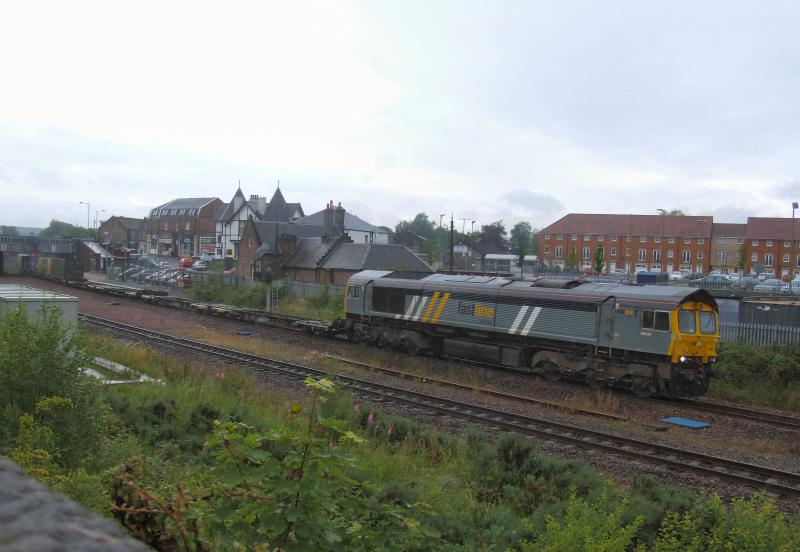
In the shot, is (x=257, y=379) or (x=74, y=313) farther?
(x=257, y=379)

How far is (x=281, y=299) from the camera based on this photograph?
44375 millimetres

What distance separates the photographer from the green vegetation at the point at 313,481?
4523 mm

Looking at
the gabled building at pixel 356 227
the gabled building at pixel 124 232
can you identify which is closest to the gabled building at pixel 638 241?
the gabled building at pixel 356 227

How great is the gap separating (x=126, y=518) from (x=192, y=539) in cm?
37

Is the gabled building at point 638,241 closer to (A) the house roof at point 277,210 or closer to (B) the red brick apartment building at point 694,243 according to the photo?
(B) the red brick apartment building at point 694,243

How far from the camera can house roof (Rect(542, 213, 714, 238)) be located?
7650cm

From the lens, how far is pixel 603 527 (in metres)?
6.96

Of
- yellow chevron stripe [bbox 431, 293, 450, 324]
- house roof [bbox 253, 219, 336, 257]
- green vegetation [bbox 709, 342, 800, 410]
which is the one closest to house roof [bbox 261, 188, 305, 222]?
house roof [bbox 253, 219, 336, 257]

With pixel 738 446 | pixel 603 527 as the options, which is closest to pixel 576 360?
pixel 738 446

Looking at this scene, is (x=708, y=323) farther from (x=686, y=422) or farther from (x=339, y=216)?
(x=339, y=216)

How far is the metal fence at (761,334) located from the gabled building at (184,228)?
90.9 metres

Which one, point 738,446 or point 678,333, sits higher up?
point 678,333

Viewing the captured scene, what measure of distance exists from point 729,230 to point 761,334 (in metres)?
61.8

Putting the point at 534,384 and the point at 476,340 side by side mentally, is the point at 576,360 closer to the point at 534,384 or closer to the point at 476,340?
the point at 534,384
